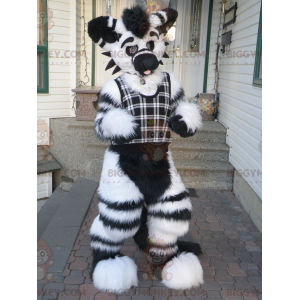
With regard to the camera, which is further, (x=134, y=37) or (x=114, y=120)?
(x=134, y=37)

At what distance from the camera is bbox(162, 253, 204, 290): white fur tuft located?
265 cm

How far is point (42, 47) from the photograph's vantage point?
235 inches

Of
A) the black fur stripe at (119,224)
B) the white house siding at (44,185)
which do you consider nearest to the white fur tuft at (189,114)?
the black fur stripe at (119,224)

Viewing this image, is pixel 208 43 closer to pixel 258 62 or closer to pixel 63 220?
pixel 258 62

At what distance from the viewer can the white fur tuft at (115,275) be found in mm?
2604

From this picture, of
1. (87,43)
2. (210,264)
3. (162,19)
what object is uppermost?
(87,43)

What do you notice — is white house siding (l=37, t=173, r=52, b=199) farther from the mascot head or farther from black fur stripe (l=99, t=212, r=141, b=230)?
the mascot head

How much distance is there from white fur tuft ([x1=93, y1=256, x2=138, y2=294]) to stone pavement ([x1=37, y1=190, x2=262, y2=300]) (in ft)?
0.22

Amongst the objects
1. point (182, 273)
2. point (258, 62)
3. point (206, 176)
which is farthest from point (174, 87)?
point (206, 176)

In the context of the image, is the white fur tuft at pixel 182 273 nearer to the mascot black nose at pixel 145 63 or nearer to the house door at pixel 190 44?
the mascot black nose at pixel 145 63

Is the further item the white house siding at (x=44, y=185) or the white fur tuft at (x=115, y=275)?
the white house siding at (x=44, y=185)

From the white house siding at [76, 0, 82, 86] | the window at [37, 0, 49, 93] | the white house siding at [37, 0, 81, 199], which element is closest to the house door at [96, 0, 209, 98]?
the white house siding at [76, 0, 82, 86]

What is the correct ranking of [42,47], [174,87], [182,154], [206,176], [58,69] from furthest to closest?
[58,69]
[42,47]
[182,154]
[206,176]
[174,87]

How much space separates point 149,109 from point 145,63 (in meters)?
0.37
